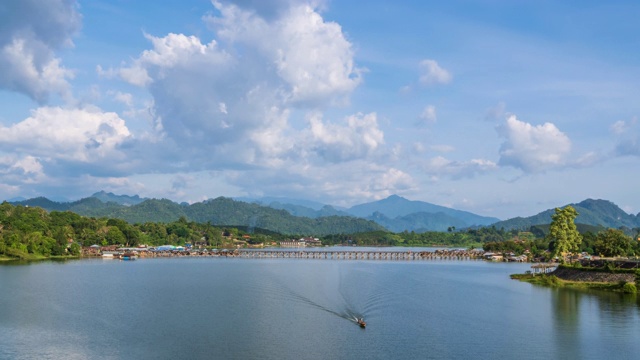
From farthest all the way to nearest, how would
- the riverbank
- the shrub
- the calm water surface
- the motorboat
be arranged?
the riverbank, the shrub, the motorboat, the calm water surface

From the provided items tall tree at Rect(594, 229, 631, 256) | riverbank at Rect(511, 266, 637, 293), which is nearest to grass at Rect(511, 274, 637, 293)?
riverbank at Rect(511, 266, 637, 293)

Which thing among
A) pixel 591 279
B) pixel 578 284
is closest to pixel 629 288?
pixel 591 279

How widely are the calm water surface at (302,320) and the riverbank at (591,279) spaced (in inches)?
138

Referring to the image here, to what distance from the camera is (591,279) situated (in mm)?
77812

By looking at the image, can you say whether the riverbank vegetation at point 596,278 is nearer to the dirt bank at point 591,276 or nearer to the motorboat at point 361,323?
the dirt bank at point 591,276

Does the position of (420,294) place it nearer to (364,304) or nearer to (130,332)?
(364,304)

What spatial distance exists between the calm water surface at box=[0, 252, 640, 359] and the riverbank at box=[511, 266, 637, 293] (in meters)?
3.51

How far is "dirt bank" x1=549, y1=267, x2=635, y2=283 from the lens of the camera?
7412 cm

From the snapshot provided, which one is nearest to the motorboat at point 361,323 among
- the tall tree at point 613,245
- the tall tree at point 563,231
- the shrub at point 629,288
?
the shrub at point 629,288

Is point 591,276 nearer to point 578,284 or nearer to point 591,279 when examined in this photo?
point 591,279

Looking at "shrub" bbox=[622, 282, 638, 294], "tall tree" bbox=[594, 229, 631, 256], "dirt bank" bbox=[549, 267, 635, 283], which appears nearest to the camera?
"shrub" bbox=[622, 282, 638, 294]

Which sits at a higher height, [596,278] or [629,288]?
[596,278]

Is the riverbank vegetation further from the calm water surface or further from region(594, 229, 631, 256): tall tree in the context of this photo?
region(594, 229, 631, 256): tall tree

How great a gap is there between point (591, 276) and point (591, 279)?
0.70 meters
